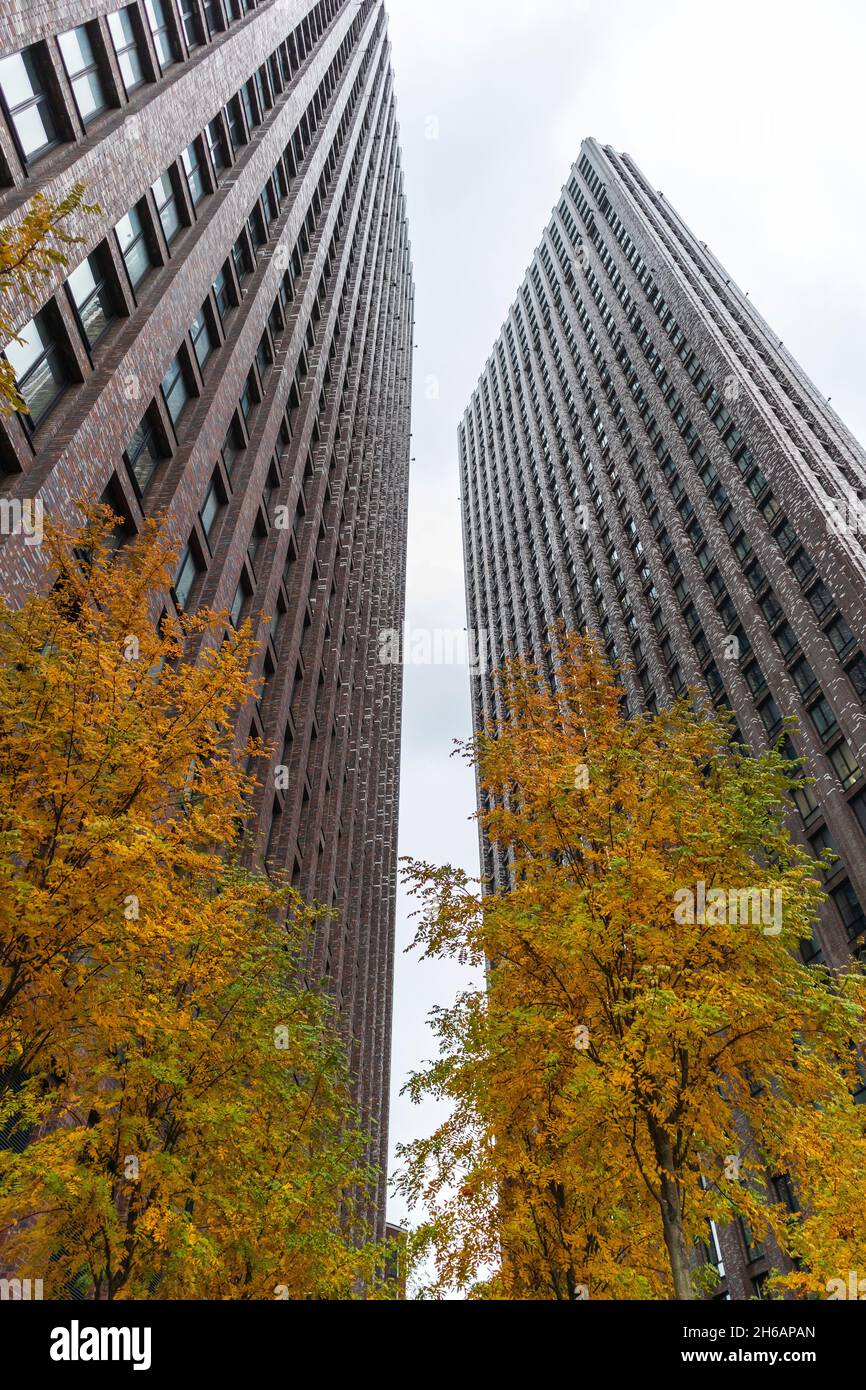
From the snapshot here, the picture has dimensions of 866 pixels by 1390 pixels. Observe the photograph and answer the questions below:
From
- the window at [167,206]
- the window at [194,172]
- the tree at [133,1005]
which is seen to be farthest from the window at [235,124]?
the tree at [133,1005]

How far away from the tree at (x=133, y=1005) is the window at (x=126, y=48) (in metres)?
16.2

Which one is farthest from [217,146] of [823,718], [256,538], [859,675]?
[823,718]

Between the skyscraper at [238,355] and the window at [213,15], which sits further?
the window at [213,15]

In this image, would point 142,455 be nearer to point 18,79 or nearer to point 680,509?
point 18,79

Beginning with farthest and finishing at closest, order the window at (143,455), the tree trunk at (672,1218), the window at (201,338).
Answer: the window at (201,338), the window at (143,455), the tree trunk at (672,1218)

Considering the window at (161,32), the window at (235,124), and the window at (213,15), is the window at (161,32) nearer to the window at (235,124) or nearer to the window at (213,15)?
the window at (213,15)

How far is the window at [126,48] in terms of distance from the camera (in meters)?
20.7

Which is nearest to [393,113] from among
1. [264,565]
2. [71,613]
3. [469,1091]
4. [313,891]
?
[264,565]

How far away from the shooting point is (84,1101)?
9.18 metres

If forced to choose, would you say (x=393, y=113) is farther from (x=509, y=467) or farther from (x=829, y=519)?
(x=829, y=519)

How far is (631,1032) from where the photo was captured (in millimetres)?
9281

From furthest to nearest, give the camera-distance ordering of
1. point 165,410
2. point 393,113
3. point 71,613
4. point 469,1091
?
point 393,113 → point 165,410 → point 71,613 → point 469,1091

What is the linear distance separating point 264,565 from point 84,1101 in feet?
75.9

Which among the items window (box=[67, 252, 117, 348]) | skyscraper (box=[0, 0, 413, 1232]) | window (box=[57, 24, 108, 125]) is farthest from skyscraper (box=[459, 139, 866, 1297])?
window (box=[57, 24, 108, 125])
